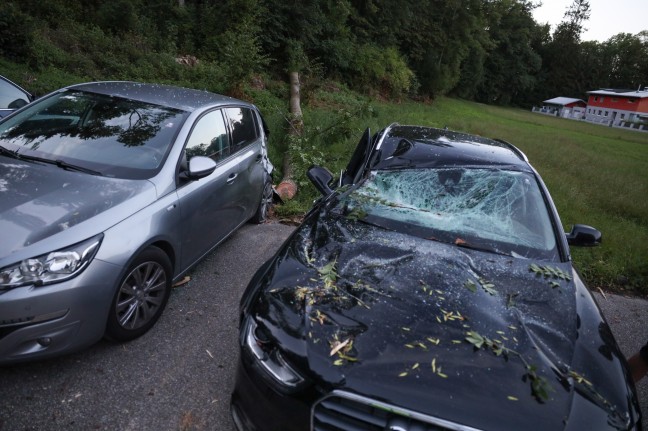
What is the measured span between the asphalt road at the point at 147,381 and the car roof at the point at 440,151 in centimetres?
193

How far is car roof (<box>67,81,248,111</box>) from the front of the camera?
388 centimetres

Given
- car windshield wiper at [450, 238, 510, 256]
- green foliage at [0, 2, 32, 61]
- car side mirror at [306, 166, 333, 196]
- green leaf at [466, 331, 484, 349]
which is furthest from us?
green foliage at [0, 2, 32, 61]

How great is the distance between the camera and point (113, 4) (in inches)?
600

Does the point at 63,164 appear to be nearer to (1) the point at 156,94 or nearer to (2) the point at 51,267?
(2) the point at 51,267

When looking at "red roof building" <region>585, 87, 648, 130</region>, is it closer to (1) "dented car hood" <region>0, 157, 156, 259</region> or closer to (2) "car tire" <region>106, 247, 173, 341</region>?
(2) "car tire" <region>106, 247, 173, 341</region>

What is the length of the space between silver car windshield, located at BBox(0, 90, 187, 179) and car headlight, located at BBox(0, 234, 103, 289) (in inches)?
31.4

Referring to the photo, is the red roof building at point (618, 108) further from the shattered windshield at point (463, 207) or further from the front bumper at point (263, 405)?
the front bumper at point (263, 405)

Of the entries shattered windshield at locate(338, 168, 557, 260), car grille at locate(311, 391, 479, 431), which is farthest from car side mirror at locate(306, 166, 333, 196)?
car grille at locate(311, 391, 479, 431)

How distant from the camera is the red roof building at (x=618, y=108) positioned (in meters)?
55.9

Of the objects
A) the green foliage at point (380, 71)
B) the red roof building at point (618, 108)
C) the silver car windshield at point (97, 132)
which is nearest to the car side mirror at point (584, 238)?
the silver car windshield at point (97, 132)

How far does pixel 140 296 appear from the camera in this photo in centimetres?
298

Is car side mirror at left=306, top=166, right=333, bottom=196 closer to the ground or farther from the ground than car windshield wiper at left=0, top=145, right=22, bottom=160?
closer to the ground

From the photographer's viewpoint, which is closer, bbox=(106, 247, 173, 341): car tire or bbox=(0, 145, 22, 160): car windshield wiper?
bbox=(106, 247, 173, 341): car tire

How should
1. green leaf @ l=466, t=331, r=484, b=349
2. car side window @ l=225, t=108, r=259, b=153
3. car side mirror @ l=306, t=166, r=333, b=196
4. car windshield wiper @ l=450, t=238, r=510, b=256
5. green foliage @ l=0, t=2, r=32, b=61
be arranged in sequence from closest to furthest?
green leaf @ l=466, t=331, r=484, b=349
car windshield wiper @ l=450, t=238, r=510, b=256
car side mirror @ l=306, t=166, r=333, b=196
car side window @ l=225, t=108, r=259, b=153
green foliage @ l=0, t=2, r=32, b=61
